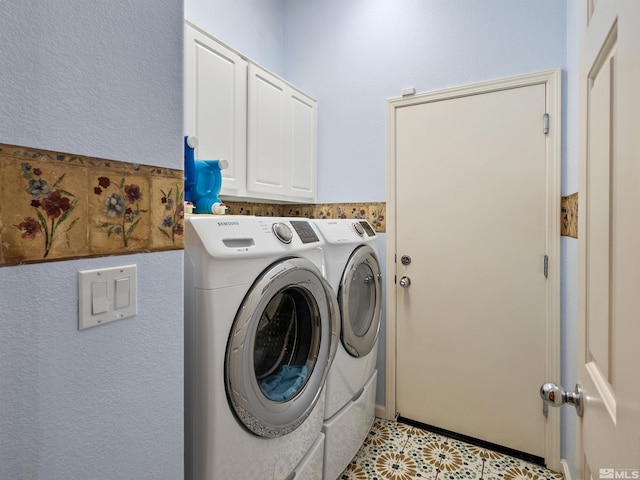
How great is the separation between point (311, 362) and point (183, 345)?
1.84ft

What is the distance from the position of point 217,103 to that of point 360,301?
1.22 m

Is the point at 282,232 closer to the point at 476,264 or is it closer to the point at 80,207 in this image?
the point at 80,207

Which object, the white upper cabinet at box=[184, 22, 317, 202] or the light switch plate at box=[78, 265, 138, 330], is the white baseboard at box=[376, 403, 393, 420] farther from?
the light switch plate at box=[78, 265, 138, 330]

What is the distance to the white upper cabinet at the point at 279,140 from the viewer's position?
6.19 feet

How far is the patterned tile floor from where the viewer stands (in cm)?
170

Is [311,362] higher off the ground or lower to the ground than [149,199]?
lower

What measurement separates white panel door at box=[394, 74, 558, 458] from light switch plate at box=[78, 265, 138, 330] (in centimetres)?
169

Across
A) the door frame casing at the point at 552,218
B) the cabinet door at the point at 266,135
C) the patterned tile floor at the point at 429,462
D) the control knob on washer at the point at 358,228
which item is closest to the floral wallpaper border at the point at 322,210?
the cabinet door at the point at 266,135

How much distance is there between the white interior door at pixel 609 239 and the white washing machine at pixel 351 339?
91 centimetres

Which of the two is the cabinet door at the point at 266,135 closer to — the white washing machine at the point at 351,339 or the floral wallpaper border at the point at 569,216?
the white washing machine at the point at 351,339

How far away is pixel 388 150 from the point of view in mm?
2176

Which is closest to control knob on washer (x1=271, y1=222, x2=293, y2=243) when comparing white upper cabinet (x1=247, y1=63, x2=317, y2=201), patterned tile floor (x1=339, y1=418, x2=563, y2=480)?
white upper cabinet (x1=247, y1=63, x2=317, y2=201)

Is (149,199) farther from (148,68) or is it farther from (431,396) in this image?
(431,396)

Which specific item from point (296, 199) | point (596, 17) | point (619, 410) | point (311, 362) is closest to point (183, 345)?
point (311, 362)
